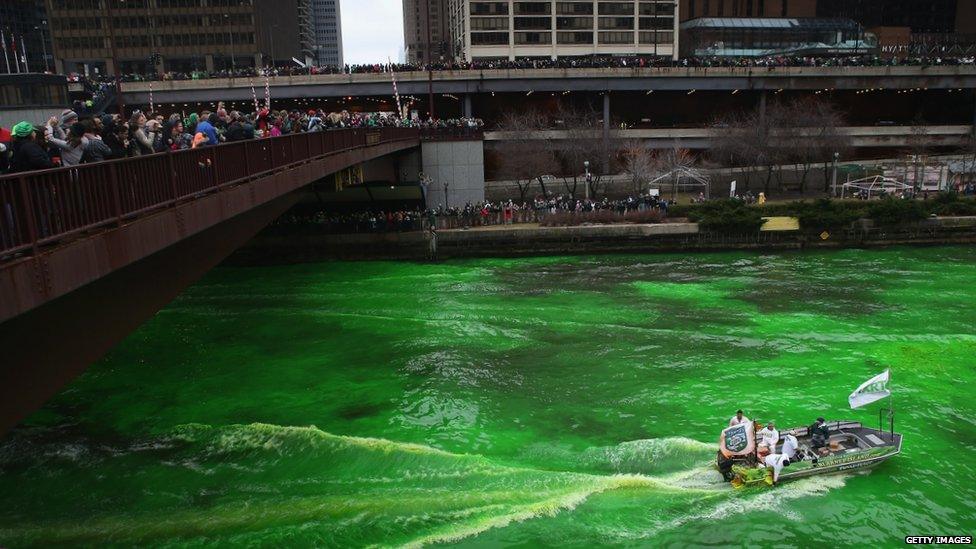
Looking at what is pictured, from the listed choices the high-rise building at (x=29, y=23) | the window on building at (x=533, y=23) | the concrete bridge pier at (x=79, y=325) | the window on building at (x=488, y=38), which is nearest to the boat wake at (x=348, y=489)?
the concrete bridge pier at (x=79, y=325)

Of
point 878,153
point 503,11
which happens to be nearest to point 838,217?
point 878,153

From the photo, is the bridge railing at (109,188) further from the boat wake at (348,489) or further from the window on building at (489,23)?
the window on building at (489,23)

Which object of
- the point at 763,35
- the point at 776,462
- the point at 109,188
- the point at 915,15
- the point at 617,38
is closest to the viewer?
the point at 109,188

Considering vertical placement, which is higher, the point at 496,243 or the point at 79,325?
the point at 79,325

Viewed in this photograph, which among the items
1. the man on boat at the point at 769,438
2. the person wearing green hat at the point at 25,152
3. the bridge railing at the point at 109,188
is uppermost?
the person wearing green hat at the point at 25,152

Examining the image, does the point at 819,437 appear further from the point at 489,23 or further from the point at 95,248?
the point at 489,23

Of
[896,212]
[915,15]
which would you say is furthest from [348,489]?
[915,15]
